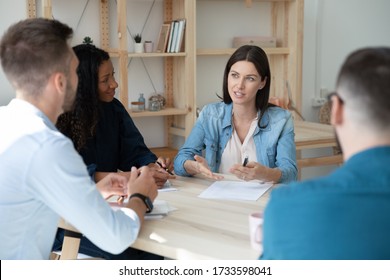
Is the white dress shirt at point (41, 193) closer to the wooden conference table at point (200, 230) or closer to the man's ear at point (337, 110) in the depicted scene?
the wooden conference table at point (200, 230)

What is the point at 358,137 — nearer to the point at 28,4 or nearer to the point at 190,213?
the point at 190,213

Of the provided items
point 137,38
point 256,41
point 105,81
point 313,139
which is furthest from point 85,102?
point 256,41

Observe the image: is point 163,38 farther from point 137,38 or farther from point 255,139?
point 255,139

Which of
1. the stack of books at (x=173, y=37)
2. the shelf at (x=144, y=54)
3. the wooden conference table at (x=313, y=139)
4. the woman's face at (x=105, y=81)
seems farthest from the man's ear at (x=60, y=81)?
the stack of books at (x=173, y=37)

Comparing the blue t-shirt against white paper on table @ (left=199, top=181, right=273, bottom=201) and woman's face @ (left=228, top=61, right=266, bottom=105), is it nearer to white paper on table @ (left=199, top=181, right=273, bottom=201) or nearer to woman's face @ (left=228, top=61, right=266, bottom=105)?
white paper on table @ (left=199, top=181, right=273, bottom=201)

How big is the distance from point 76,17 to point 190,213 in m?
2.59

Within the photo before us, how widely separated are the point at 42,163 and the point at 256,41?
11.2ft

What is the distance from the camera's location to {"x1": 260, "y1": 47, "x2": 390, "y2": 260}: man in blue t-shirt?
1.10 m

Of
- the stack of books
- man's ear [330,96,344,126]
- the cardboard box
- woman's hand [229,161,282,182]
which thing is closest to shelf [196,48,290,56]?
the cardboard box

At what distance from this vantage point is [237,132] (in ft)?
9.38

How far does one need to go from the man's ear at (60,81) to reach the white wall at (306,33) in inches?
95.4

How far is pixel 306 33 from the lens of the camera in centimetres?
516

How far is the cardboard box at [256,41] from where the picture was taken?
15.4ft

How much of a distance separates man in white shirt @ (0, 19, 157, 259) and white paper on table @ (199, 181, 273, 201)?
→ 1.61 ft
